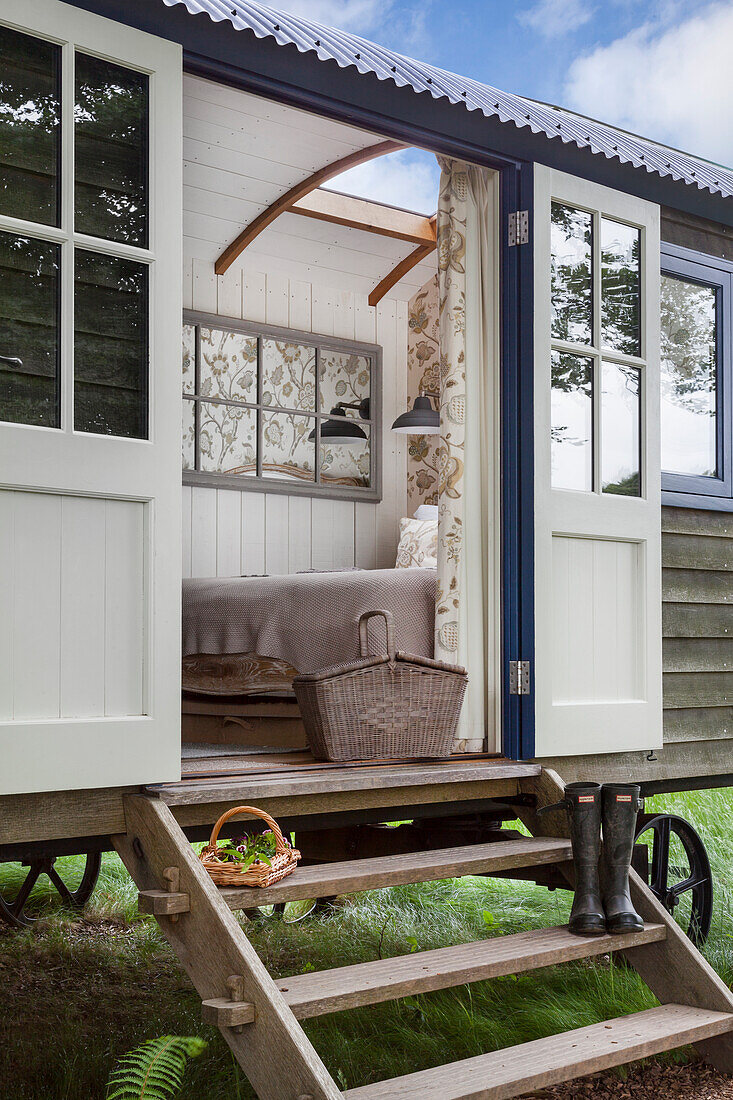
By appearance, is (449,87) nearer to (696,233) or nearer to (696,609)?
(696,233)

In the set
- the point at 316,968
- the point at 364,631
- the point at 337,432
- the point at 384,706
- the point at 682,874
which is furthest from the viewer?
the point at 337,432

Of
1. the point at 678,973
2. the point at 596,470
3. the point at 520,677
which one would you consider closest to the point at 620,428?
the point at 596,470

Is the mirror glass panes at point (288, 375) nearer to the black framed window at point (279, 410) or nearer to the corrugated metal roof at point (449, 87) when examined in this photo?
the black framed window at point (279, 410)

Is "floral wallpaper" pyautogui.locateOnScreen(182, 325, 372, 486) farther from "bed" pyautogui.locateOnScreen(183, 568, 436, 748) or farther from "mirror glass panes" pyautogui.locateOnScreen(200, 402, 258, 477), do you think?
"bed" pyautogui.locateOnScreen(183, 568, 436, 748)

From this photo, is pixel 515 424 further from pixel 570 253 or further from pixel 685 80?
pixel 685 80

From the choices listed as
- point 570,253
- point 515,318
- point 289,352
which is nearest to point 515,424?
point 515,318

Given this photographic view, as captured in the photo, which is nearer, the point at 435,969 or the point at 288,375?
the point at 435,969

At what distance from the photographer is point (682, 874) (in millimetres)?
5012

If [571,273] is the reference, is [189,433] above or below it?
below

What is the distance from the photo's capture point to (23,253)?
2.86 m

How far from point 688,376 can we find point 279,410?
2.44 m

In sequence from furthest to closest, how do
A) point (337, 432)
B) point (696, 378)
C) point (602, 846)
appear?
point (337, 432)
point (696, 378)
point (602, 846)

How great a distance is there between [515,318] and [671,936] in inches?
80.2

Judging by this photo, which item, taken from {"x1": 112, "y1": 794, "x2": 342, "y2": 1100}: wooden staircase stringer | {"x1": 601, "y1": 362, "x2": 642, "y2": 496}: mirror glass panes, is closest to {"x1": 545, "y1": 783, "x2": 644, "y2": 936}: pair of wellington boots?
{"x1": 112, "y1": 794, "x2": 342, "y2": 1100}: wooden staircase stringer
